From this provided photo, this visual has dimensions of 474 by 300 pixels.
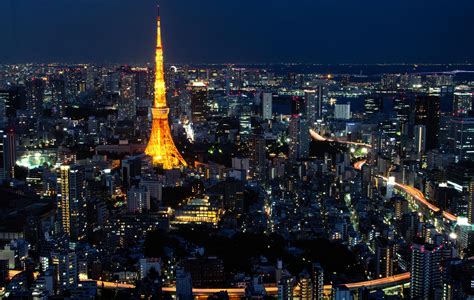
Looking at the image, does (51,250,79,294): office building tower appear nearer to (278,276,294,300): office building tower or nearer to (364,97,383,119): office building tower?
(278,276,294,300): office building tower

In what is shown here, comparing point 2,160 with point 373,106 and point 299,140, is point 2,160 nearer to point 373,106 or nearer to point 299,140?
point 299,140

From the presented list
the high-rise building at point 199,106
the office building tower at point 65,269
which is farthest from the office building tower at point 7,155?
the high-rise building at point 199,106

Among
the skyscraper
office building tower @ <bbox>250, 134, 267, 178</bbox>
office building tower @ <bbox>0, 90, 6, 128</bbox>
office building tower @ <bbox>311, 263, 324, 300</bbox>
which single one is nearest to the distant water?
office building tower @ <bbox>0, 90, 6, 128</bbox>

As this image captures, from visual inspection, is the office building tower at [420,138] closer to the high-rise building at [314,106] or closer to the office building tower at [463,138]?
the office building tower at [463,138]

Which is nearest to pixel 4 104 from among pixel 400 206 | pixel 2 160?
pixel 2 160

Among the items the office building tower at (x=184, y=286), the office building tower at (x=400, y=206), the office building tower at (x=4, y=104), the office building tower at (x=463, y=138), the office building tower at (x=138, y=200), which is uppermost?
the office building tower at (x=4, y=104)
